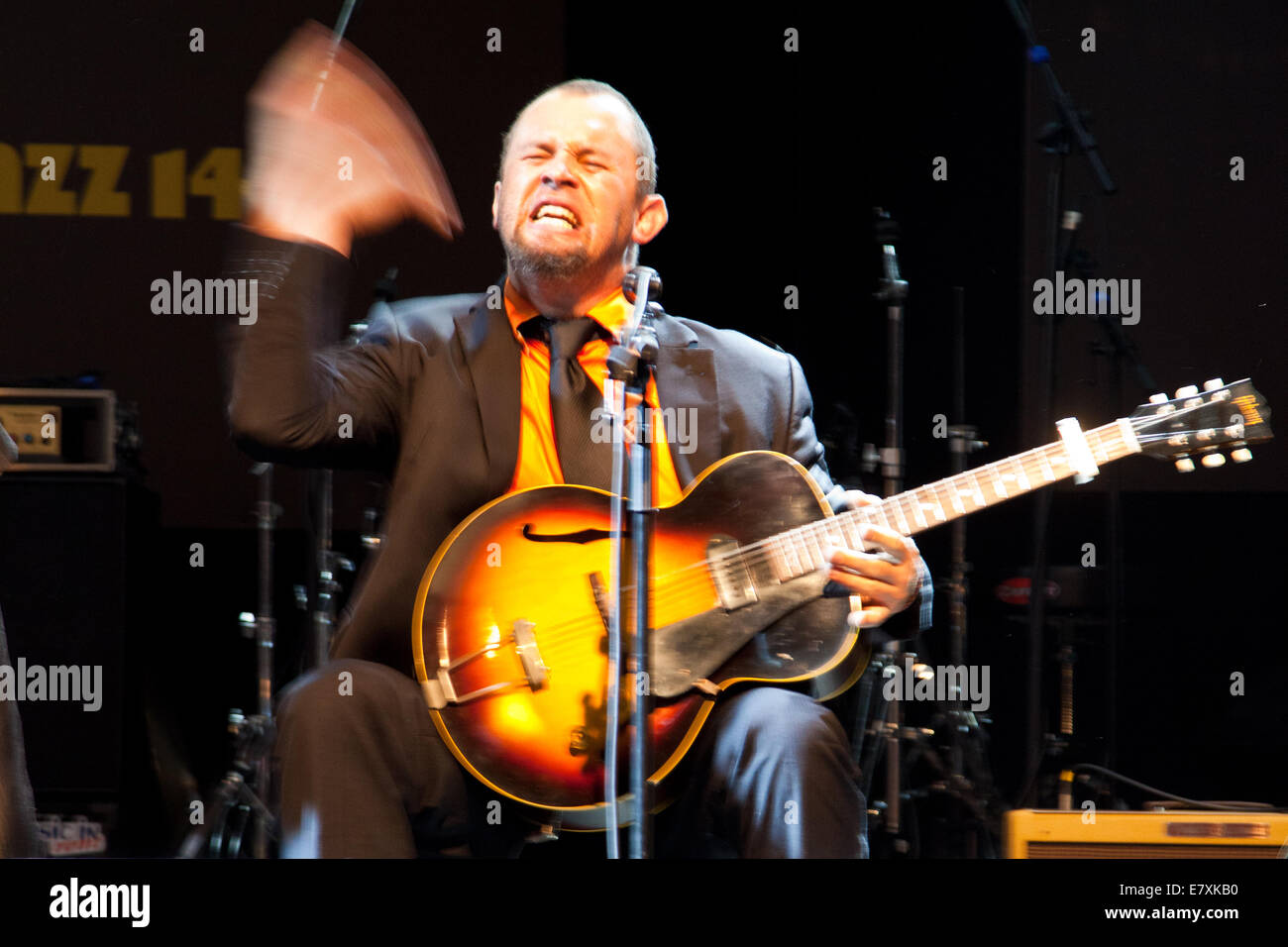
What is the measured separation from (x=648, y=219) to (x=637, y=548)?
844 mm

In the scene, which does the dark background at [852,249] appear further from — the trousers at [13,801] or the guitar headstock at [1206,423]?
the trousers at [13,801]

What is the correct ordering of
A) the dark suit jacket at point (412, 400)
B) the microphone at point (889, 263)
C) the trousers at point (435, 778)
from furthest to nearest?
the microphone at point (889, 263)
the dark suit jacket at point (412, 400)
the trousers at point (435, 778)

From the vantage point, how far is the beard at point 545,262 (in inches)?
100

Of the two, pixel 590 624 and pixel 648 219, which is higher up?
pixel 648 219

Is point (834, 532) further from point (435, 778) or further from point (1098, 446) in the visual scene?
point (435, 778)

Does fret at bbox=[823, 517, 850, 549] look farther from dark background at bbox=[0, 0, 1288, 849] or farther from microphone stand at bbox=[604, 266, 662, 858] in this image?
dark background at bbox=[0, 0, 1288, 849]

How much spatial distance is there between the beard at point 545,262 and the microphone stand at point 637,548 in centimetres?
35

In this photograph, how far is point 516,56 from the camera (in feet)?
12.4

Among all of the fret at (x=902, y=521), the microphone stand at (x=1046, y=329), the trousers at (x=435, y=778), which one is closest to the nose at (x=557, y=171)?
the fret at (x=902, y=521)

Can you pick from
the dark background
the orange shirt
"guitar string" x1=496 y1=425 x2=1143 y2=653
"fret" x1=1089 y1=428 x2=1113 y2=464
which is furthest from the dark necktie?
the dark background

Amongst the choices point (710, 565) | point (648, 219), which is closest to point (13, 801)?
point (710, 565)

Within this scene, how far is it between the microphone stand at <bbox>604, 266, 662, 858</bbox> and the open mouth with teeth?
0.38 metres

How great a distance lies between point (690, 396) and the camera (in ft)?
8.17
